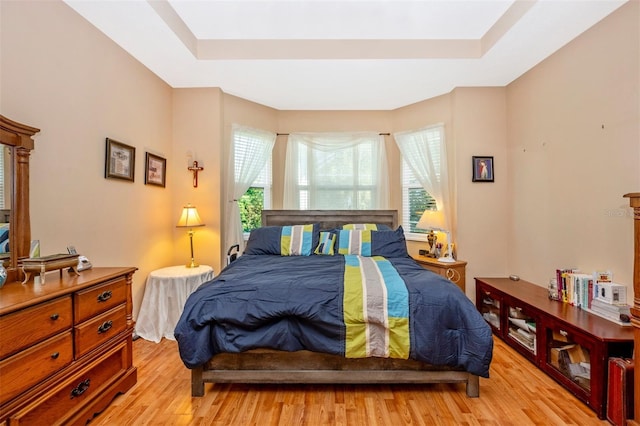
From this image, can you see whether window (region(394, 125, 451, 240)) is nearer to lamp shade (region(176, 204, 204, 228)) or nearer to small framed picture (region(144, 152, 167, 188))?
lamp shade (region(176, 204, 204, 228))

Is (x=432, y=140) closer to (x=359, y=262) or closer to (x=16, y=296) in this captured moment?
(x=359, y=262)

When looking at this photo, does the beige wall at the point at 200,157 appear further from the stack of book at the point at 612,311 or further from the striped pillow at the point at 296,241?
the stack of book at the point at 612,311

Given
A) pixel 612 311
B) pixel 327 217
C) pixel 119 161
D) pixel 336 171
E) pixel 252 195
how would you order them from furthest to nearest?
pixel 336 171 → pixel 252 195 → pixel 327 217 → pixel 119 161 → pixel 612 311

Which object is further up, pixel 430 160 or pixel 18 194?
pixel 430 160

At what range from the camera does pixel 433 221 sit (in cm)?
356

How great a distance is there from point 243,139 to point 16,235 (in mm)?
2596

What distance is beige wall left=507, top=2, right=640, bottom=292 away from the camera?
2.20m

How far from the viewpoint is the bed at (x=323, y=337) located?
6.15ft

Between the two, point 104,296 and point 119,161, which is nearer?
point 104,296

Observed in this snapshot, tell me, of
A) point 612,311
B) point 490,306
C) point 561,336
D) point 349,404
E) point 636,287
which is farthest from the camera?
point 490,306

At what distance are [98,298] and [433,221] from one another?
3140mm

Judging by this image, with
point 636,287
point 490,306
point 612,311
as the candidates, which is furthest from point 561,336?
point 490,306

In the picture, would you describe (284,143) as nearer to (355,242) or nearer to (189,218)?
(189,218)

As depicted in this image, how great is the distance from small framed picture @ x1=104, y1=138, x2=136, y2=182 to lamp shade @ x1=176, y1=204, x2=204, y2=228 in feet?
2.00
